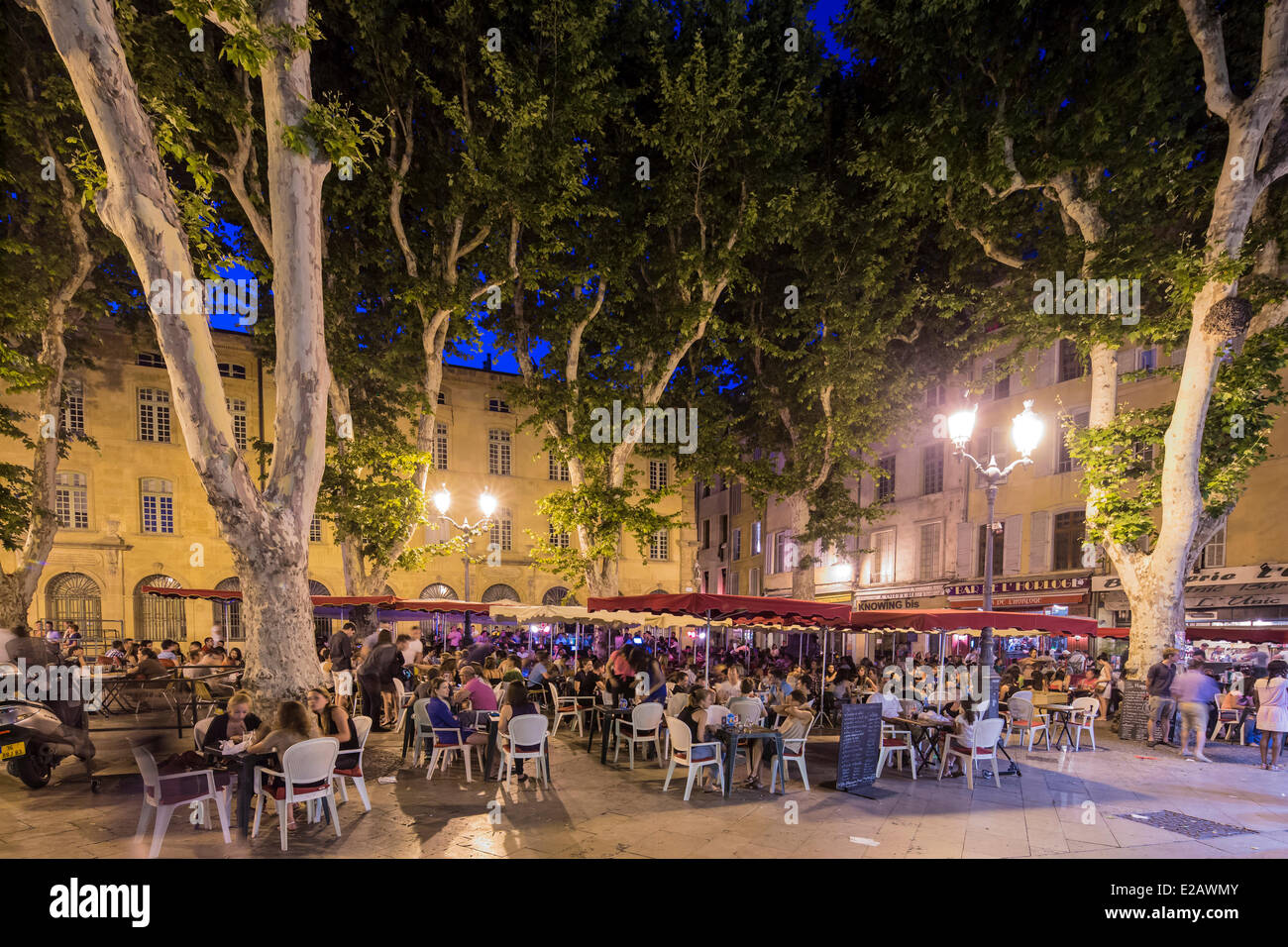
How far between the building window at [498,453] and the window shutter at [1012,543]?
22.1 meters

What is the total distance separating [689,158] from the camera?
14938 mm


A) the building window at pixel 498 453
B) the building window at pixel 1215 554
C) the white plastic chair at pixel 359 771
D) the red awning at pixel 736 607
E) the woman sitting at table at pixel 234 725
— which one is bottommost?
the white plastic chair at pixel 359 771

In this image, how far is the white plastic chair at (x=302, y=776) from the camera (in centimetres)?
557

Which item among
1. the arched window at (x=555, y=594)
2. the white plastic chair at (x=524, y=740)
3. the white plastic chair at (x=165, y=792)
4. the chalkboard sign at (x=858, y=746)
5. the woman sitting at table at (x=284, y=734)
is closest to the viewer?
the white plastic chair at (x=165, y=792)

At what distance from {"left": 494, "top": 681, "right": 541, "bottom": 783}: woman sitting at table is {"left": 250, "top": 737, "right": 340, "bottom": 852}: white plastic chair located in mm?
2251

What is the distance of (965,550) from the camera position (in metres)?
23.6

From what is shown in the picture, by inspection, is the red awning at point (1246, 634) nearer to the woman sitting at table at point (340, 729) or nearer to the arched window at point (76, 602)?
the woman sitting at table at point (340, 729)

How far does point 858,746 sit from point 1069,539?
54.9 ft

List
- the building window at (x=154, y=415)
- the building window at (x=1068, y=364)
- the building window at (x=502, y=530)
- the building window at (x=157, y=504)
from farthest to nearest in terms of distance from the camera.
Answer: the building window at (x=502, y=530), the building window at (x=154, y=415), the building window at (x=157, y=504), the building window at (x=1068, y=364)

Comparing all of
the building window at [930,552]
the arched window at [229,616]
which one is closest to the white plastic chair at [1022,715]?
the building window at [930,552]

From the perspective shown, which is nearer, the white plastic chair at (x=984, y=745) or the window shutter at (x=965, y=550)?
the white plastic chair at (x=984, y=745)

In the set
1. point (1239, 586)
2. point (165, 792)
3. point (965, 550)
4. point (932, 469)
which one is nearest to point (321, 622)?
point (932, 469)

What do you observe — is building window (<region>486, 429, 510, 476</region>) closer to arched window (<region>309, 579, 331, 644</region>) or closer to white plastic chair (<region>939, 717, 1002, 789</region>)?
arched window (<region>309, 579, 331, 644</region>)

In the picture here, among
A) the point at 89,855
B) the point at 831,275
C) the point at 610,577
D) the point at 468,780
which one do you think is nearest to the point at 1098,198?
the point at 831,275
